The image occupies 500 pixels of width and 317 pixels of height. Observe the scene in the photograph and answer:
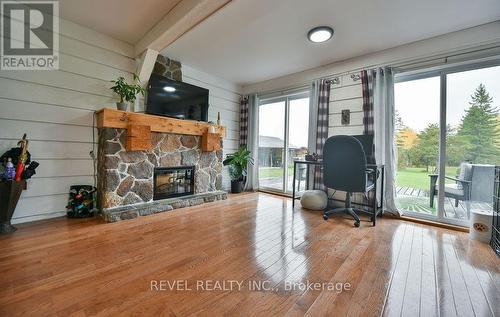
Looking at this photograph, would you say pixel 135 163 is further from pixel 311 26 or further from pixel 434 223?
pixel 434 223

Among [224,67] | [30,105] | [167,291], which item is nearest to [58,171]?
[30,105]

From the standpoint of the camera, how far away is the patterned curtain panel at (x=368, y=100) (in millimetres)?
2939

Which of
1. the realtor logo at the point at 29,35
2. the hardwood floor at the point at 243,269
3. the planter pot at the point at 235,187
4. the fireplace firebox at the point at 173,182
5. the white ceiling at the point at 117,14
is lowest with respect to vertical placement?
the hardwood floor at the point at 243,269

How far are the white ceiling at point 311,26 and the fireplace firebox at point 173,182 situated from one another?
1834mm

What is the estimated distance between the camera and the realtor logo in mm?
2189

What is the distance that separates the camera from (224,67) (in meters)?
3.69

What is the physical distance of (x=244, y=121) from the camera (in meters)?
4.53

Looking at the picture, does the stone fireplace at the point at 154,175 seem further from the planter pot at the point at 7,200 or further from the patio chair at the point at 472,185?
the patio chair at the point at 472,185

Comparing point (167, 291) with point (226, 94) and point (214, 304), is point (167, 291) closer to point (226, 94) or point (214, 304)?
point (214, 304)

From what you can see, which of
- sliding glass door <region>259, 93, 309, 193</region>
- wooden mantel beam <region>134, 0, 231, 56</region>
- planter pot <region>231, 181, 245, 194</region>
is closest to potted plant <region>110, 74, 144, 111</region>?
wooden mantel beam <region>134, 0, 231, 56</region>

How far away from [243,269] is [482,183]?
2936 millimetres

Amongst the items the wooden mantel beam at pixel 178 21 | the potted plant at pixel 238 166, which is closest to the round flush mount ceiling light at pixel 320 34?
the wooden mantel beam at pixel 178 21

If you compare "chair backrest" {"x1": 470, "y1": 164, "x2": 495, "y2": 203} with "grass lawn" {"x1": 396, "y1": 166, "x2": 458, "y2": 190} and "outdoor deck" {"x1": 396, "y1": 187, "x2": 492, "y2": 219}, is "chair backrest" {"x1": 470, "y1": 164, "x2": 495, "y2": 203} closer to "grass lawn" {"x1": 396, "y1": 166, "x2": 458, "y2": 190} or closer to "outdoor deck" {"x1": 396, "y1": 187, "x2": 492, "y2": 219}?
"outdoor deck" {"x1": 396, "y1": 187, "x2": 492, "y2": 219}

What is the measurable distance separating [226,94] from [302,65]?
5.44 ft
